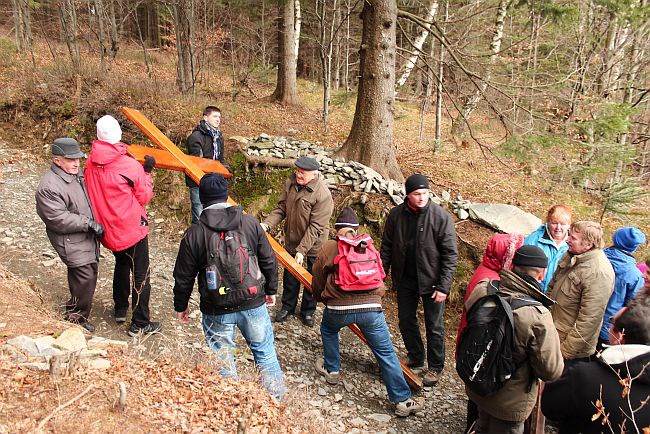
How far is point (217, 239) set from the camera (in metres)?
3.65

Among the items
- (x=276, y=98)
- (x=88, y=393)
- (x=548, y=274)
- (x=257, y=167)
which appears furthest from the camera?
(x=276, y=98)

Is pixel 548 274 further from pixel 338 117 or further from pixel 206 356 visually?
pixel 338 117

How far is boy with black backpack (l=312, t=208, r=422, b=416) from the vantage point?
4.31 meters

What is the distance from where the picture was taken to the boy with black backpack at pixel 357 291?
4.31 metres

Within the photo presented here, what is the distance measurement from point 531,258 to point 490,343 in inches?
27.8

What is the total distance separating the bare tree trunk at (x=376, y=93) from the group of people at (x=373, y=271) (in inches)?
121

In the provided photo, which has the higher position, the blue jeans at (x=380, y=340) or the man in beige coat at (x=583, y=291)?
the man in beige coat at (x=583, y=291)

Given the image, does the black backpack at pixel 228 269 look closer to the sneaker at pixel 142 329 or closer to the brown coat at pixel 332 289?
the brown coat at pixel 332 289

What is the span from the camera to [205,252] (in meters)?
3.67

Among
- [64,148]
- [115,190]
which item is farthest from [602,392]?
[64,148]

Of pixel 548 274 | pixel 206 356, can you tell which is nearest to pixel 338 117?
pixel 548 274

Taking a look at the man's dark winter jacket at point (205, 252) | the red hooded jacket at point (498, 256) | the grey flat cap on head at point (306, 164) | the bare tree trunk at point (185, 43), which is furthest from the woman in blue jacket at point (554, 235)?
the bare tree trunk at point (185, 43)

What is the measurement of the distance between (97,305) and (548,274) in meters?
5.51

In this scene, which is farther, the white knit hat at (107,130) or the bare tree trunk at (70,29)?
the bare tree trunk at (70,29)
